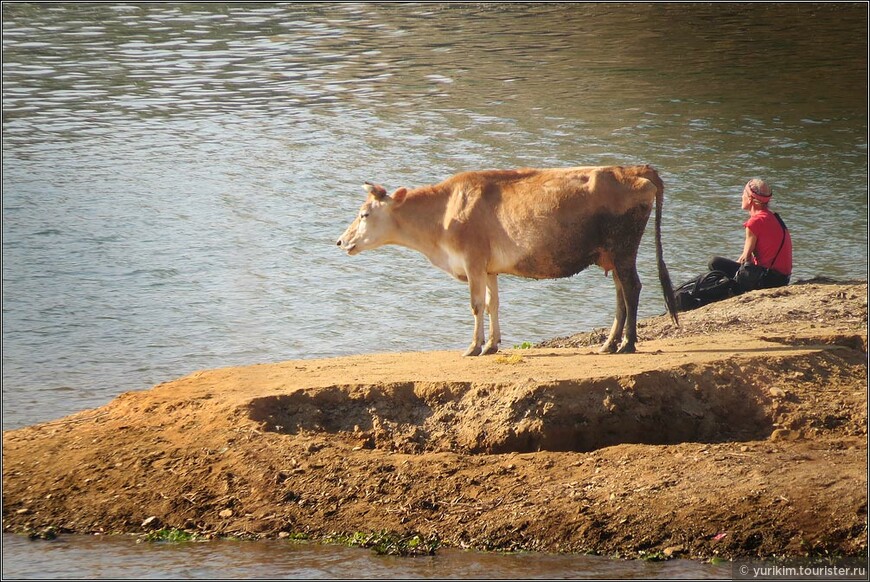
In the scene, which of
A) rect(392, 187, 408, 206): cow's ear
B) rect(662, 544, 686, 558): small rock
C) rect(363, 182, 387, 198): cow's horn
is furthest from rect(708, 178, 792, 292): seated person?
rect(662, 544, 686, 558): small rock

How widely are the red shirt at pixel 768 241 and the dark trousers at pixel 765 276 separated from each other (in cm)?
6

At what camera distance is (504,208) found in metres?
12.4

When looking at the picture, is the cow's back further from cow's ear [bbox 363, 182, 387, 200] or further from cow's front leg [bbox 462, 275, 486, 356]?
cow's ear [bbox 363, 182, 387, 200]

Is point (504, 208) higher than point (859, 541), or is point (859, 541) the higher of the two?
point (504, 208)

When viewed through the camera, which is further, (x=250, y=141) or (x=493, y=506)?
(x=250, y=141)

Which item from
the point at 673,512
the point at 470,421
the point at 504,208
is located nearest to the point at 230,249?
the point at 504,208

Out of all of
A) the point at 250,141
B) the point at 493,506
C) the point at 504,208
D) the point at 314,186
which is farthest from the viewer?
the point at 250,141

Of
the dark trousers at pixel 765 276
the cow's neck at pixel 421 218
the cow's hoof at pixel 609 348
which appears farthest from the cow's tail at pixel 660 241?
the dark trousers at pixel 765 276

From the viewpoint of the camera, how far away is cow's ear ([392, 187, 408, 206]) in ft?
42.7

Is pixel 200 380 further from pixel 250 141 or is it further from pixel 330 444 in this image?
pixel 250 141

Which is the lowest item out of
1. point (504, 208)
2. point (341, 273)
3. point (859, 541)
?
point (341, 273)

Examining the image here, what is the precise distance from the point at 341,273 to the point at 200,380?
6.53m

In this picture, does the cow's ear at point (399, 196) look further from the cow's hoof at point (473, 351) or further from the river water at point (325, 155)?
the river water at point (325, 155)

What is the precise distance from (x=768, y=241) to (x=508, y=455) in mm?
5613
